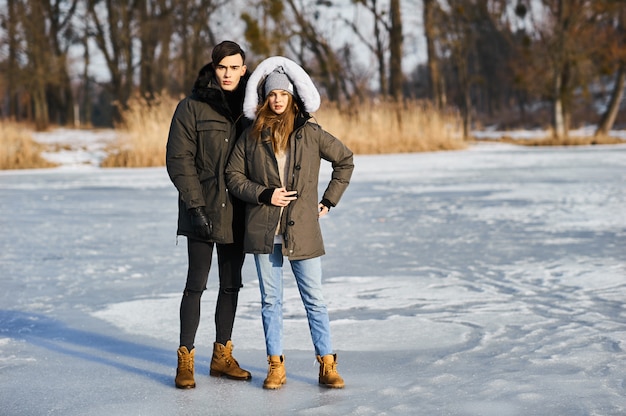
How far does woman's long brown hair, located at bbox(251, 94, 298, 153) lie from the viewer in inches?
131

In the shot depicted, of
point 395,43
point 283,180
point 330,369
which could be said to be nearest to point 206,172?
point 283,180

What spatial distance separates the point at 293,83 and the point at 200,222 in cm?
61

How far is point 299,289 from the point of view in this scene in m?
3.46

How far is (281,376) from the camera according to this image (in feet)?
11.3

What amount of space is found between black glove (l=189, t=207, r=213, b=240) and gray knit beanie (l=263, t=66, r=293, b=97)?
0.49m

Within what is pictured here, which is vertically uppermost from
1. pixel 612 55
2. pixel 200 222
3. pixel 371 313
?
pixel 612 55

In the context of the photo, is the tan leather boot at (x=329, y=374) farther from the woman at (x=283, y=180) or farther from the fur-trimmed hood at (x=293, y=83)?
the fur-trimmed hood at (x=293, y=83)

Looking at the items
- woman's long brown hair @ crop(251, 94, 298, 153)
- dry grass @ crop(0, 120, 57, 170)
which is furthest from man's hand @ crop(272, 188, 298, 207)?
dry grass @ crop(0, 120, 57, 170)

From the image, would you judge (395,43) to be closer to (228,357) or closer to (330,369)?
(228,357)

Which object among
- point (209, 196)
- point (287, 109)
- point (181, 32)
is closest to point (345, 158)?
point (287, 109)

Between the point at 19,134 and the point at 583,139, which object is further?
the point at 583,139

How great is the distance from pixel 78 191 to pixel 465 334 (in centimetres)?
891

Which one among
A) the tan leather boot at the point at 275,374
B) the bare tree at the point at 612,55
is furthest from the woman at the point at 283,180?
the bare tree at the point at 612,55

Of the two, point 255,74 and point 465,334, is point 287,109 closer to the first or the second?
point 255,74
